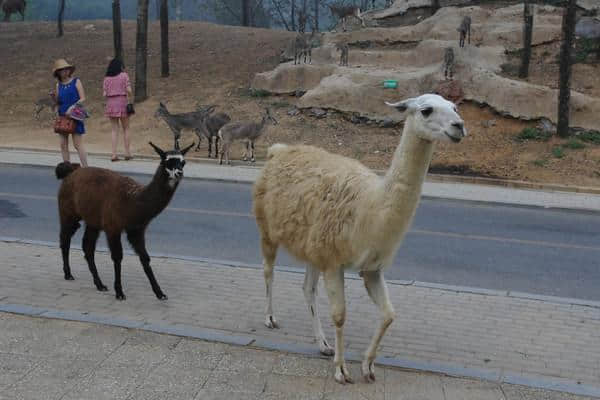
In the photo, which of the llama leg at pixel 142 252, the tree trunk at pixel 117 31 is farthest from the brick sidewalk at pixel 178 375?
the tree trunk at pixel 117 31

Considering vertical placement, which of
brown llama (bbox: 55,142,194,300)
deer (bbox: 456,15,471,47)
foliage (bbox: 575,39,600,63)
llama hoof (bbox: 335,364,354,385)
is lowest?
llama hoof (bbox: 335,364,354,385)

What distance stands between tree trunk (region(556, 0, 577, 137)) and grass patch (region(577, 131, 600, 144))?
405 mm

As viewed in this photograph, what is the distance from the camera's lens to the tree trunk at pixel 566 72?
17234 mm

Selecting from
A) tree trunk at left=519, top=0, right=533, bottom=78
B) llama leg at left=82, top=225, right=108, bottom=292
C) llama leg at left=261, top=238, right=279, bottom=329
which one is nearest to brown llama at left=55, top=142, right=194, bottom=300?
llama leg at left=82, top=225, right=108, bottom=292

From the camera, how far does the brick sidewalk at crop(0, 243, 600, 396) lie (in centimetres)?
585

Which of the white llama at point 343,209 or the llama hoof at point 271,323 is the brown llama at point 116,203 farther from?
the llama hoof at point 271,323

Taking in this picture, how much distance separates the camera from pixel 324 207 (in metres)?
5.50

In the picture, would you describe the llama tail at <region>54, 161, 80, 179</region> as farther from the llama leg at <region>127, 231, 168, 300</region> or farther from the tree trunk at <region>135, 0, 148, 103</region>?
the tree trunk at <region>135, 0, 148, 103</region>

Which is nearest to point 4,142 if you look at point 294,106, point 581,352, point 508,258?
point 294,106

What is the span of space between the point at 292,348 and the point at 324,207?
126 centimetres

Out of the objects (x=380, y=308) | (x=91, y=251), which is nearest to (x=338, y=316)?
(x=380, y=308)

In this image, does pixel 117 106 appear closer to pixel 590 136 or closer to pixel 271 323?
pixel 271 323

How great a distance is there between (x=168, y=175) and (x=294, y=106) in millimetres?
14603

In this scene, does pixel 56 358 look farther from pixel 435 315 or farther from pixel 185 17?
pixel 185 17
